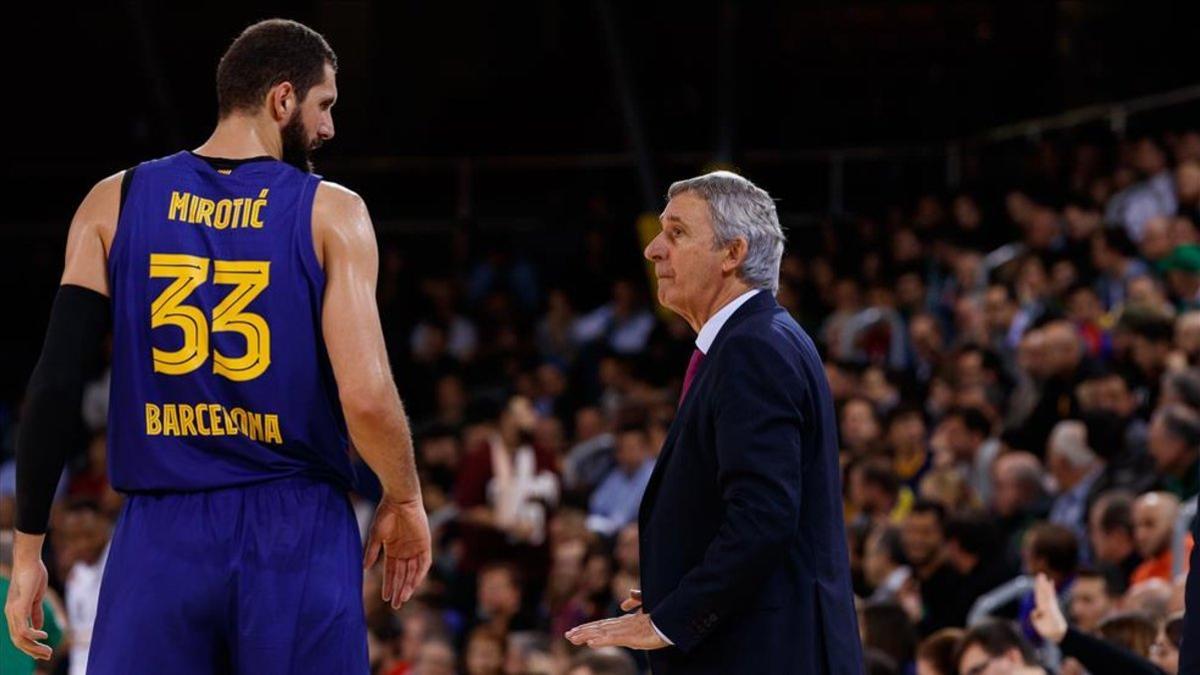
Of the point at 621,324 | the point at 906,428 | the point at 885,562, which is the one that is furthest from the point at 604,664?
the point at 621,324

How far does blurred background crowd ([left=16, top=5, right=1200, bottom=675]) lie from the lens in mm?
8445

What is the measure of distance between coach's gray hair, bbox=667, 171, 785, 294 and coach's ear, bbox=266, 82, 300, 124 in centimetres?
86

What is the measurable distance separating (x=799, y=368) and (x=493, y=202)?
1500 centimetres

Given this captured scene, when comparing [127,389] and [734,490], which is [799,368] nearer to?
[734,490]

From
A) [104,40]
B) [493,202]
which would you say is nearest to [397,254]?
[493,202]

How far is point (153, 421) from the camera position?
13.1ft

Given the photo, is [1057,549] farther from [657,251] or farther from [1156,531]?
[657,251]

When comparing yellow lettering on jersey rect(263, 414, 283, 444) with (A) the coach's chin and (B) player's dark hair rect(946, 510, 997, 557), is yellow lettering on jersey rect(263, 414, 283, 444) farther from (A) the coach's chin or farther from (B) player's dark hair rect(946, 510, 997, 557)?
(B) player's dark hair rect(946, 510, 997, 557)

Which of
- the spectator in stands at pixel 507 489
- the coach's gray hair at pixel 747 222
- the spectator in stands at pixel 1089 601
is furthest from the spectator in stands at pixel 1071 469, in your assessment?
the coach's gray hair at pixel 747 222

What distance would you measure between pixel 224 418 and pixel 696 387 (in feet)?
3.31

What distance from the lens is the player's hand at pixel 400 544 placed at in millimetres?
4086

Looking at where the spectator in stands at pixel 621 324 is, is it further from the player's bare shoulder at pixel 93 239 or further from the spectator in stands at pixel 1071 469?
the player's bare shoulder at pixel 93 239

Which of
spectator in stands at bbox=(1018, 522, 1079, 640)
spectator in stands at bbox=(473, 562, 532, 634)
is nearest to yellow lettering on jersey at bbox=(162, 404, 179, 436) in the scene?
spectator in stands at bbox=(1018, 522, 1079, 640)

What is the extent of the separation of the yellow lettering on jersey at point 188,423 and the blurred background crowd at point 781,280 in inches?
16.7
